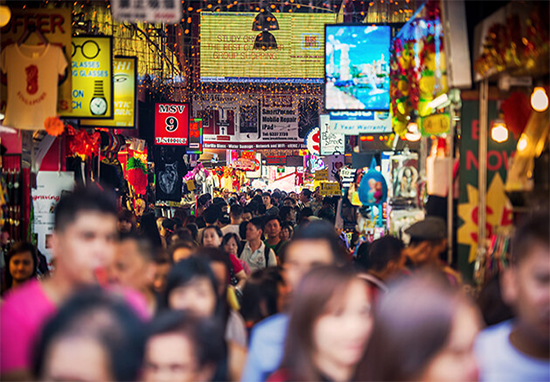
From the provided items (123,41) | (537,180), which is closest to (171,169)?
(123,41)

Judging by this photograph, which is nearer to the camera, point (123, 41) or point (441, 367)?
point (441, 367)

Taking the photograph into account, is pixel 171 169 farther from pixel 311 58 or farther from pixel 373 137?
pixel 373 137

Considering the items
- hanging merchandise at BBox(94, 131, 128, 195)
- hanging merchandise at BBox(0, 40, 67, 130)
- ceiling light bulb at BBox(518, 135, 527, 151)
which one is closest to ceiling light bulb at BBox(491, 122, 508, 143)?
ceiling light bulb at BBox(518, 135, 527, 151)

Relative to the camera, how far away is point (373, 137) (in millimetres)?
10797

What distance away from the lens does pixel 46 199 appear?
9.76 meters

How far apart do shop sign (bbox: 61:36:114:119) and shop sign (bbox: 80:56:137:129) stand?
1743mm

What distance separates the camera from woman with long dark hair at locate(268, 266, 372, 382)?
2832mm

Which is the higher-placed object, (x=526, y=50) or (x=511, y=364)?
(x=526, y=50)

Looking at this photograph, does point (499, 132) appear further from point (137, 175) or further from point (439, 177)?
point (137, 175)

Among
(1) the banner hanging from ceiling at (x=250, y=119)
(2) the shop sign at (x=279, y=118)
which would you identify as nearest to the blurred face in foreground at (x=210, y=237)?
(1) the banner hanging from ceiling at (x=250, y=119)

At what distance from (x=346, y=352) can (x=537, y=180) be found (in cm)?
323

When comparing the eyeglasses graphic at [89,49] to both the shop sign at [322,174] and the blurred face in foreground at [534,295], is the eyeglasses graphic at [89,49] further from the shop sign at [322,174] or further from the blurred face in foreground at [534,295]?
the shop sign at [322,174]

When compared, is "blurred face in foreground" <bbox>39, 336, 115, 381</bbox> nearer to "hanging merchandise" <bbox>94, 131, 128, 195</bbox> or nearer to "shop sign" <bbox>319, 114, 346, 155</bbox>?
"hanging merchandise" <bbox>94, 131, 128, 195</bbox>

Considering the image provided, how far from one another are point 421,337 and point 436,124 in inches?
190
